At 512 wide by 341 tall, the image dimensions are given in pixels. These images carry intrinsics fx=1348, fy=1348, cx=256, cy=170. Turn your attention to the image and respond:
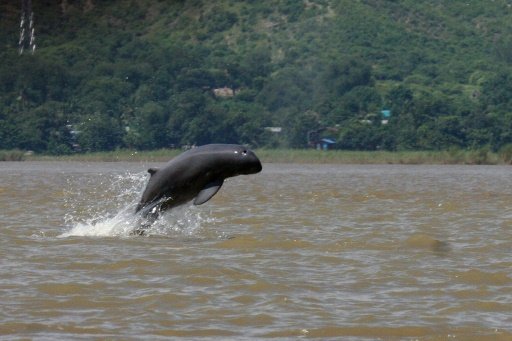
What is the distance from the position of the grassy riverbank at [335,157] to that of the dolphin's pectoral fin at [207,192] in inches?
3130

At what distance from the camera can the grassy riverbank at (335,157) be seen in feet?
330

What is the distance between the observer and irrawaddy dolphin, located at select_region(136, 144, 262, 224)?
69.3ft

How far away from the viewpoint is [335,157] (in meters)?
113

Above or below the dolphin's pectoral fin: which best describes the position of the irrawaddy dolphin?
above

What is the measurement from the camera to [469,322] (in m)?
14.1

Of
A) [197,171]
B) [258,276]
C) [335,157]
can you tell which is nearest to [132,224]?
[197,171]

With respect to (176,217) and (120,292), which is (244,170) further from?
(120,292)

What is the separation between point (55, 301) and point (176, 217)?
9.48 metres

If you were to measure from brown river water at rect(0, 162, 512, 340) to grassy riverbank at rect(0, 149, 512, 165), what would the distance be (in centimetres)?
7175

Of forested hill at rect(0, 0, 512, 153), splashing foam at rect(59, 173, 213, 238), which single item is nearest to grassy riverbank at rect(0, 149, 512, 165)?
forested hill at rect(0, 0, 512, 153)

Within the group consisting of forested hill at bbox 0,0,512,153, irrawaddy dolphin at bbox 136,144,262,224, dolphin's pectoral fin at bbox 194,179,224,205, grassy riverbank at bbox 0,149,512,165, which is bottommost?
grassy riverbank at bbox 0,149,512,165

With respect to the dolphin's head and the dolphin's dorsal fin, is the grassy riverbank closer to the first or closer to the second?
the dolphin's head

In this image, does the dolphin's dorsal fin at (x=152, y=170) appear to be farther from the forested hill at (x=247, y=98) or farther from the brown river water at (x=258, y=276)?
the forested hill at (x=247, y=98)

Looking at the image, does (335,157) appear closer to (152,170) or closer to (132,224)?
(132,224)
